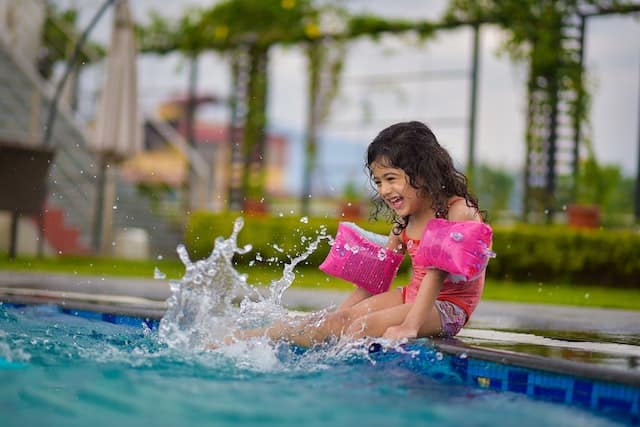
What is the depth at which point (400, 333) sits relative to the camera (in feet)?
10.8

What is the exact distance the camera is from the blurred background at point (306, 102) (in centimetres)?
1077

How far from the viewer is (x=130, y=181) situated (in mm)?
13742

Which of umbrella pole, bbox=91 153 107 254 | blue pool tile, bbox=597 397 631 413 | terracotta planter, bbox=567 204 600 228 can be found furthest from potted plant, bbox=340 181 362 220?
blue pool tile, bbox=597 397 631 413

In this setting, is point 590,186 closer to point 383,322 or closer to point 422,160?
point 422,160

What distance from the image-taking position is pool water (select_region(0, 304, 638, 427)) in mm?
2529

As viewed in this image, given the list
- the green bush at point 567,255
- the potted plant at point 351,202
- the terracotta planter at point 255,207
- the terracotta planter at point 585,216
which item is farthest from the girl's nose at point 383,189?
the terracotta planter at point 255,207

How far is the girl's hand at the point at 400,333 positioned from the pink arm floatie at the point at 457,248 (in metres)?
0.27

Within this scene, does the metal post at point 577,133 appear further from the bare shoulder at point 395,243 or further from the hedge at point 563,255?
the bare shoulder at point 395,243

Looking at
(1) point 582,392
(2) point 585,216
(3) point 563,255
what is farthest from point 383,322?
(2) point 585,216

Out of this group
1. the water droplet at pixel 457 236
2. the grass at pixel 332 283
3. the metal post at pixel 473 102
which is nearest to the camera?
the water droplet at pixel 457 236

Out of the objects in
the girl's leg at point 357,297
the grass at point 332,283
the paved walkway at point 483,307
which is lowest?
the grass at point 332,283

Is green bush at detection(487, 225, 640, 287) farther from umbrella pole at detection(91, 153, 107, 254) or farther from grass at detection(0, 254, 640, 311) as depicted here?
umbrella pole at detection(91, 153, 107, 254)

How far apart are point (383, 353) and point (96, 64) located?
11534 millimetres

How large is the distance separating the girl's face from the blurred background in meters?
5.98
